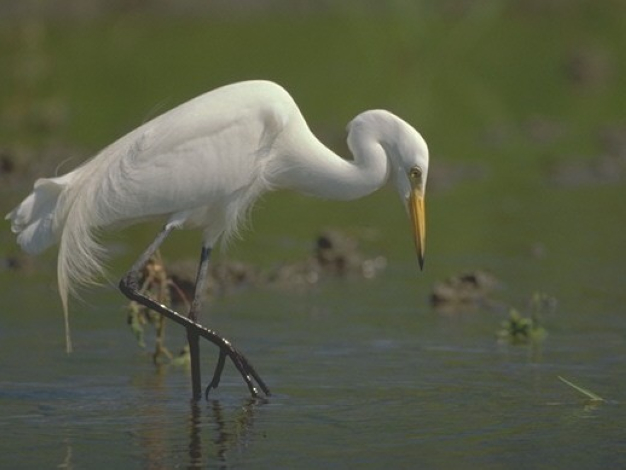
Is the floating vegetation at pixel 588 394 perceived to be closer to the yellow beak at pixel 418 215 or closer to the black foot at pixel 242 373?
the yellow beak at pixel 418 215

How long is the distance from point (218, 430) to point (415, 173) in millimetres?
1756

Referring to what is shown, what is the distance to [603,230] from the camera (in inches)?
519

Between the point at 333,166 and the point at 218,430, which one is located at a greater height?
the point at 333,166

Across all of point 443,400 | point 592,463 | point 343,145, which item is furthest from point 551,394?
point 343,145

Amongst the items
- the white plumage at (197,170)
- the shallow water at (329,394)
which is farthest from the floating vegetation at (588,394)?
the white plumage at (197,170)

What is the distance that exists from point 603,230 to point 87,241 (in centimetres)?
560

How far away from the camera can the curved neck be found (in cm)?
877

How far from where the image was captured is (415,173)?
8.65 meters

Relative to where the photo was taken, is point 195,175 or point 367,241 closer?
point 195,175

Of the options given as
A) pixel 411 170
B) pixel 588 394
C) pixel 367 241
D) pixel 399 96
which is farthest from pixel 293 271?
pixel 399 96

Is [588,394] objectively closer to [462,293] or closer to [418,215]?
[418,215]

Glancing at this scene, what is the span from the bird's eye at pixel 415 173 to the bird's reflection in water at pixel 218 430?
1.33 metres

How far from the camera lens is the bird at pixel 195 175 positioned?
856 cm

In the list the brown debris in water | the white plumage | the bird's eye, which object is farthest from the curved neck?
the brown debris in water
